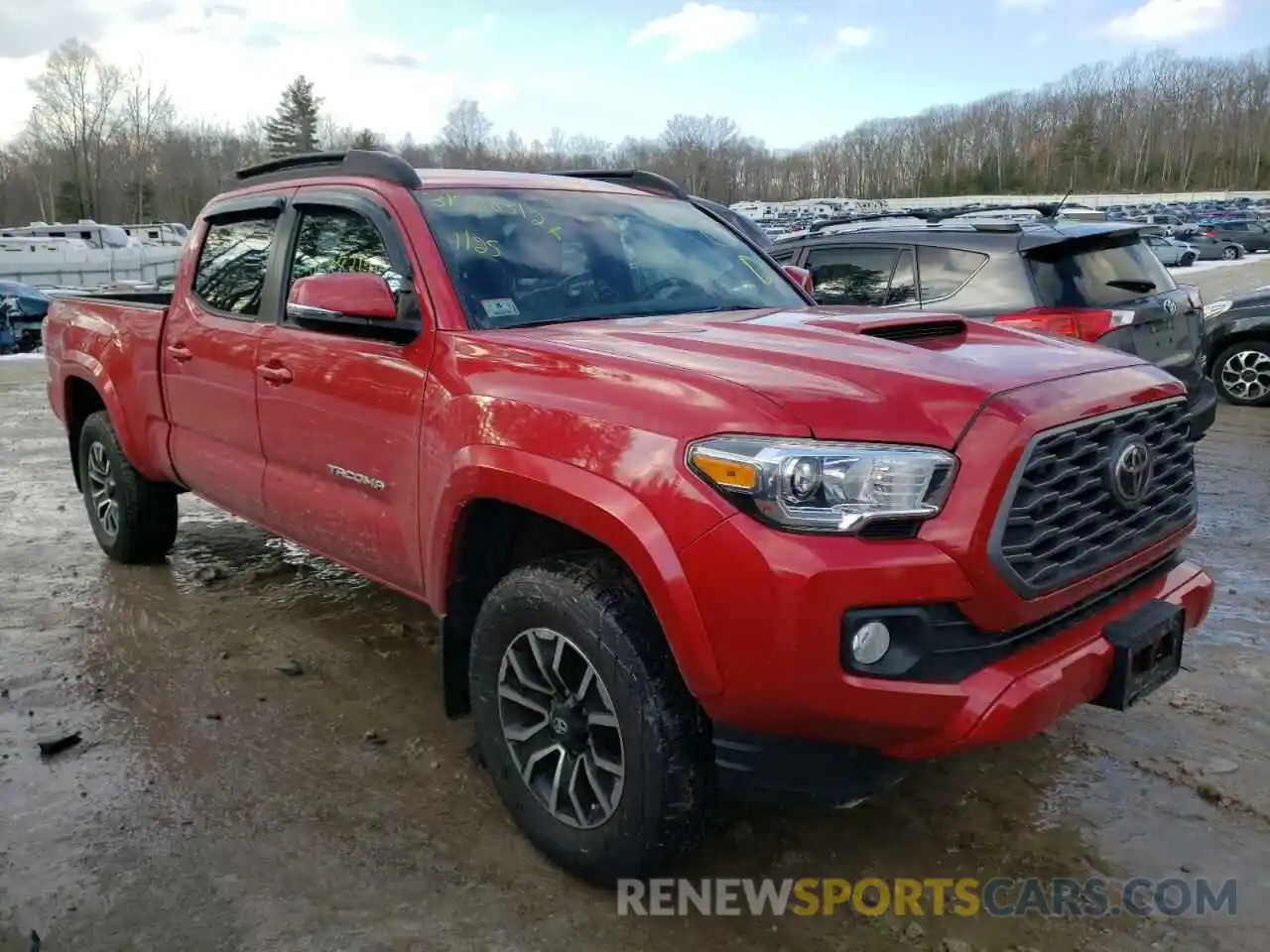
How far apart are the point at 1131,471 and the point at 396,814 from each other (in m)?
2.35

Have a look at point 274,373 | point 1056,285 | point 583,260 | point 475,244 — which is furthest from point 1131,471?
point 1056,285

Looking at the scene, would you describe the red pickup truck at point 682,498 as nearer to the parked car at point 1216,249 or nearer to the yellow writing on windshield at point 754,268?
the yellow writing on windshield at point 754,268

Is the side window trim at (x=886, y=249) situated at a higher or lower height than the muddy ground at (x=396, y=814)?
higher

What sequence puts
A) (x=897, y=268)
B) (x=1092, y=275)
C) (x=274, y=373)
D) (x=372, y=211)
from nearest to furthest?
(x=372, y=211), (x=274, y=373), (x=1092, y=275), (x=897, y=268)

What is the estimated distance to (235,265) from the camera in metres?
4.48

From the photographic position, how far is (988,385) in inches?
97.0

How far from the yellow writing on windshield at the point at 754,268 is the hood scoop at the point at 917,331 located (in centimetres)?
114

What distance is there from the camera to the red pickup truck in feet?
7.54

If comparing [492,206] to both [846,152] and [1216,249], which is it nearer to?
[1216,249]

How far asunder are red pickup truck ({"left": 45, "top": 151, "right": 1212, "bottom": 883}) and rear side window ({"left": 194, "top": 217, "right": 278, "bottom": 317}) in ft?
0.73

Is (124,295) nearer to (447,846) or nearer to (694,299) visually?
(694,299)

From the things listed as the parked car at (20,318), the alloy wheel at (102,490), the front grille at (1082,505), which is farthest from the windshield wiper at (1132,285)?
the parked car at (20,318)

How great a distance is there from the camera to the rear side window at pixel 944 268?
6574 mm

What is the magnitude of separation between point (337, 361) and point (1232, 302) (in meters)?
9.91
